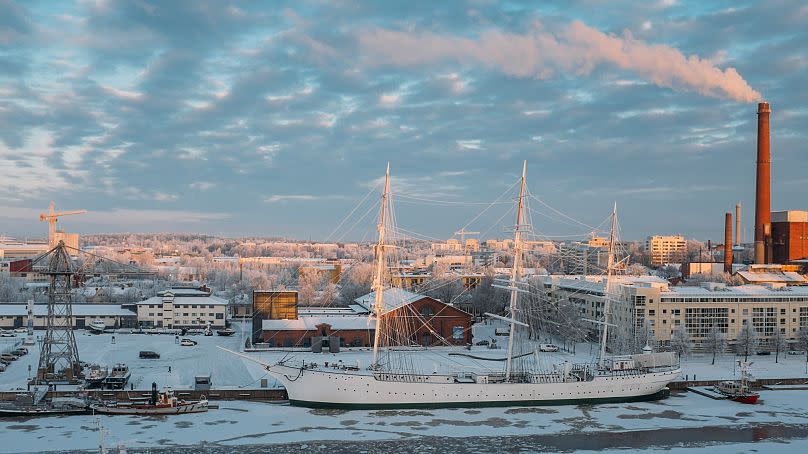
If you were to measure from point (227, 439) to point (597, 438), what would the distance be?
47.2ft

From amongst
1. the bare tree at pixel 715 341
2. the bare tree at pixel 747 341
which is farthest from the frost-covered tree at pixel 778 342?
the bare tree at pixel 715 341

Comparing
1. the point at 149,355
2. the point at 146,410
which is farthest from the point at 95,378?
the point at 149,355

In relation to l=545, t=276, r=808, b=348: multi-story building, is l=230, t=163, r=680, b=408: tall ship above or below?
below

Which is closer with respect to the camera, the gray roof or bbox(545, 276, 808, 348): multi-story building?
bbox(545, 276, 808, 348): multi-story building

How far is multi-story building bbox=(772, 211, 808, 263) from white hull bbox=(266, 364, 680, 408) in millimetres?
74683

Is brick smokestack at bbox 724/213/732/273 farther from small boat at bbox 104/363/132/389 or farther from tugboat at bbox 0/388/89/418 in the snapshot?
tugboat at bbox 0/388/89/418

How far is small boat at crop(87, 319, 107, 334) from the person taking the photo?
61.6 meters

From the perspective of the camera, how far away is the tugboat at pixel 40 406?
31.5 metres

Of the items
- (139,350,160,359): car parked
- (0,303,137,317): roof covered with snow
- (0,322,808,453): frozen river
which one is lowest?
(0,322,808,453): frozen river

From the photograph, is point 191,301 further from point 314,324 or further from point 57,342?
point 57,342

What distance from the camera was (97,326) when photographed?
2468 inches

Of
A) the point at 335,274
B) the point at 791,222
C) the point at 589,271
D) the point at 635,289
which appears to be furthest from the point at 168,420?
the point at 589,271

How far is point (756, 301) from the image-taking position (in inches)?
2179

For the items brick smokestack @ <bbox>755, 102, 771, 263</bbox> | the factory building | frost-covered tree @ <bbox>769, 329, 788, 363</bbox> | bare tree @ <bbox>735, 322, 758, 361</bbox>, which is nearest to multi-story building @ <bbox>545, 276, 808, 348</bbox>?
frost-covered tree @ <bbox>769, 329, 788, 363</bbox>
